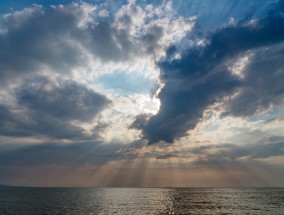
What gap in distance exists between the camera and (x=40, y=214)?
71125 mm

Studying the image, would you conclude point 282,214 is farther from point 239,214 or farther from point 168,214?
point 168,214

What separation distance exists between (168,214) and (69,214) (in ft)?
87.3

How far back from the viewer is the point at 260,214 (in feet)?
241

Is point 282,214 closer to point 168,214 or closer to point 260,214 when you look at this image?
point 260,214

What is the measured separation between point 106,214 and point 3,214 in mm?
26944

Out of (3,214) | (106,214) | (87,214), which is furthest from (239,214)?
(3,214)

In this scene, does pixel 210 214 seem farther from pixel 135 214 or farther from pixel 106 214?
pixel 106 214

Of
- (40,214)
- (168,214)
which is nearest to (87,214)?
(40,214)

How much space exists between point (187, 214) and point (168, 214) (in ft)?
17.3

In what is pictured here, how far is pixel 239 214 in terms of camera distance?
73.4 m

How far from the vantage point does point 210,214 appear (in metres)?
73.2

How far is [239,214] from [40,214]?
54024 mm

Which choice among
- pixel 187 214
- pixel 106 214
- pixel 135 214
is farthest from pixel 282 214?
pixel 106 214

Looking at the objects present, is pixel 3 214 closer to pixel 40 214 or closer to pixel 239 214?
pixel 40 214
